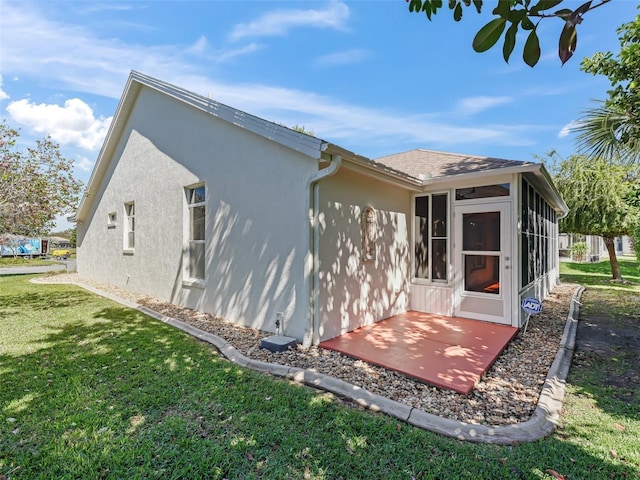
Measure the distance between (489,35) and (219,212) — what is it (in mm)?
6423

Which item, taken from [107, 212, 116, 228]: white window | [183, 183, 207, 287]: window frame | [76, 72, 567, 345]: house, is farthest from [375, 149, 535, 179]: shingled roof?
[107, 212, 116, 228]: white window

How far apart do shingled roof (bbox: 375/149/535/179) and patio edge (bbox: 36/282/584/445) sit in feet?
12.2

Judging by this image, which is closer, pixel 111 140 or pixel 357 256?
pixel 357 256

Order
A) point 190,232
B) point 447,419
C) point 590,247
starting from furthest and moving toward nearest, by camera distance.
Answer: point 590,247 → point 190,232 → point 447,419

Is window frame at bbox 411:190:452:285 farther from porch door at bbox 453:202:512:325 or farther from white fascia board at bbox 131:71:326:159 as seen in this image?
white fascia board at bbox 131:71:326:159

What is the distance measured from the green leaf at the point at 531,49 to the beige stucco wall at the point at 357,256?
4068 mm

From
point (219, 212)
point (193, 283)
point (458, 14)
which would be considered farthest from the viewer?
point (193, 283)

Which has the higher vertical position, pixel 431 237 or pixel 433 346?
pixel 431 237

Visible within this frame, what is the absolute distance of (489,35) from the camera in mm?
1426

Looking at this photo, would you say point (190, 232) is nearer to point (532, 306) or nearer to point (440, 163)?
point (440, 163)

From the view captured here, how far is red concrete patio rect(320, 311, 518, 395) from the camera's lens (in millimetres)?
4359

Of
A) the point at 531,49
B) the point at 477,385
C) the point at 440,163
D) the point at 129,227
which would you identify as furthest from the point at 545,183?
the point at 129,227

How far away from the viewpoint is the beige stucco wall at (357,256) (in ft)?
18.2

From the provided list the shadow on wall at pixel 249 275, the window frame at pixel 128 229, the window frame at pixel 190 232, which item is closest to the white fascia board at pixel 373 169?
the shadow on wall at pixel 249 275
